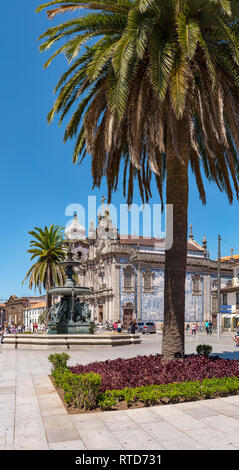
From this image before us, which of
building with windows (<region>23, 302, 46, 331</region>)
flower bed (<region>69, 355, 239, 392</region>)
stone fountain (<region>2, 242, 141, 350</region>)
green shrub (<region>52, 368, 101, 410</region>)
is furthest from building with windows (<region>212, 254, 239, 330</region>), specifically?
building with windows (<region>23, 302, 46, 331</region>)

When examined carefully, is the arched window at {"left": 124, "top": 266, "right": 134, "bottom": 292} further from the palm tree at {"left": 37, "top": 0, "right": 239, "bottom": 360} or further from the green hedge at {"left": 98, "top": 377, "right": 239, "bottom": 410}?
the green hedge at {"left": 98, "top": 377, "right": 239, "bottom": 410}

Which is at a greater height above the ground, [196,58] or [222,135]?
[196,58]

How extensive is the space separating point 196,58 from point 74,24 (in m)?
3.20

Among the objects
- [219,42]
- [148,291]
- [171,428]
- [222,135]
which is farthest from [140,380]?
[148,291]

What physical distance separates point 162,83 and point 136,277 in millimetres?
51071

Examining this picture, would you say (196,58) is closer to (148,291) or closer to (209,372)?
(209,372)

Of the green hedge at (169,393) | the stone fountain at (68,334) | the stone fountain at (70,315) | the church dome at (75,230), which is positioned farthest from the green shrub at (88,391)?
the church dome at (75,230)

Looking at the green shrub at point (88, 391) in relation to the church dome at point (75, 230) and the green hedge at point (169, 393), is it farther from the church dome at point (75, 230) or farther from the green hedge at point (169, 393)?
the church dome at point (75, 230)

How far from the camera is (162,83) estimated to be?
30.7 ft

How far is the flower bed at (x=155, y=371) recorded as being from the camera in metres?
8.82

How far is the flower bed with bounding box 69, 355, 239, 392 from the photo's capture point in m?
8.82

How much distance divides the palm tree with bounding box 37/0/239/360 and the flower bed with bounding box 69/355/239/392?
2.35 feet

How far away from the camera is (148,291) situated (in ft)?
196

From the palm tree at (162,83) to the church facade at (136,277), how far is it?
47322mm
